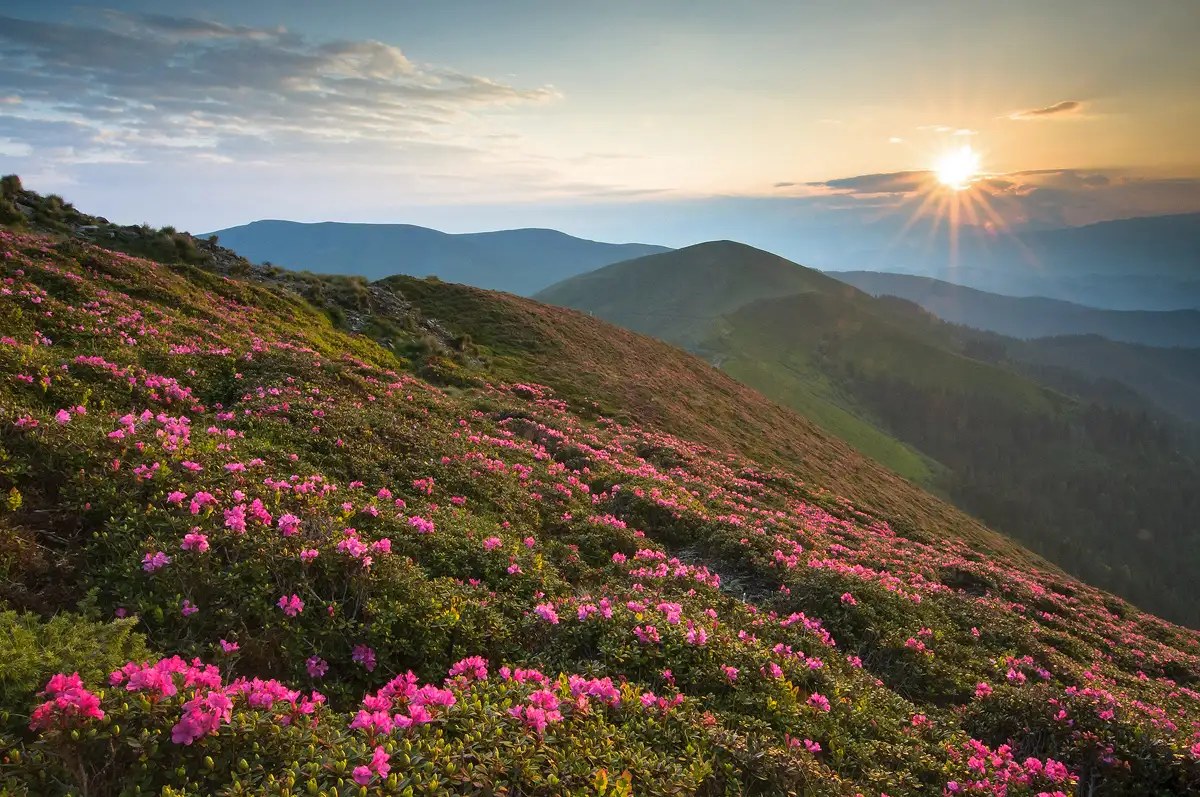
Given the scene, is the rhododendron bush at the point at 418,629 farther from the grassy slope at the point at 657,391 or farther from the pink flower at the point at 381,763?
the grassy slope at the point at 657,391

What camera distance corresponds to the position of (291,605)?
7.12m

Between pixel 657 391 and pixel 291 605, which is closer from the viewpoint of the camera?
pixel 291 605

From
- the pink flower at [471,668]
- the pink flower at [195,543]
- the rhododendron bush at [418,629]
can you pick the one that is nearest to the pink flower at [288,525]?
the rhododendron bush at [418,629]

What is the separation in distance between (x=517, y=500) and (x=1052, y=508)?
21114cm

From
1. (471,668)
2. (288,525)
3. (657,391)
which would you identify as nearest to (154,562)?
(288,525)

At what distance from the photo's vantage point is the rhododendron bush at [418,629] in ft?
15.6

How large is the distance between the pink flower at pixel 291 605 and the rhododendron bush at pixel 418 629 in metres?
0.03

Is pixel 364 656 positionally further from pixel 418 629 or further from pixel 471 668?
pixel 471 668

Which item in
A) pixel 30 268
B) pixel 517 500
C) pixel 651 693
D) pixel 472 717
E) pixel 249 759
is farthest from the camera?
pixel 30 268

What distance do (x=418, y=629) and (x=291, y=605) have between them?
1.63 m

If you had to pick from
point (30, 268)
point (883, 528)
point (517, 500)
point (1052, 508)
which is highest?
point (30, 268)

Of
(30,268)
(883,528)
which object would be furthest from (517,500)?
(883,528)

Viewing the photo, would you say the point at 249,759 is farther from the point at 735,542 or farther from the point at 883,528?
the point at 883,528

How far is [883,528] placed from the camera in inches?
1171
